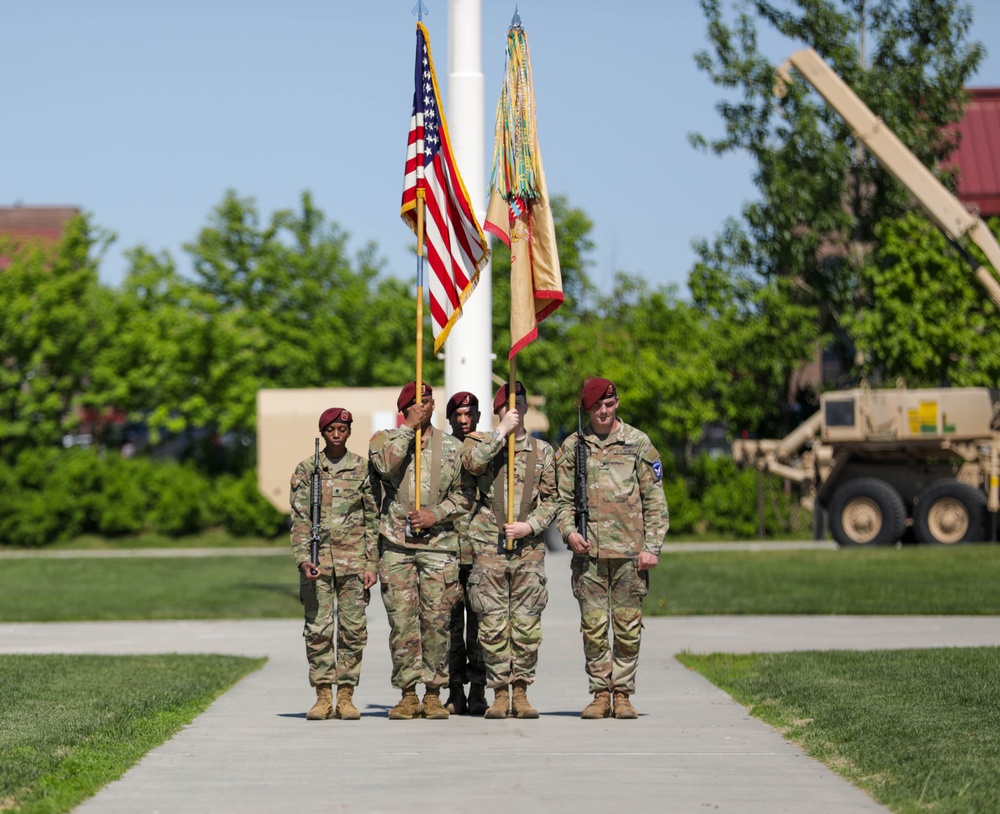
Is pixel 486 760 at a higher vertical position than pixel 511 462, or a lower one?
lower

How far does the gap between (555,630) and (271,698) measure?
6.05 metres

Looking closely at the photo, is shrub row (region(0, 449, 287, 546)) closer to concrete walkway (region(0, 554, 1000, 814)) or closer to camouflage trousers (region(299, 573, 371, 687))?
concrete walkway (region(0, 554, 1000, 814))

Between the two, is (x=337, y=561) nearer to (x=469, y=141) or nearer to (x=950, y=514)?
(x=469, y=141)

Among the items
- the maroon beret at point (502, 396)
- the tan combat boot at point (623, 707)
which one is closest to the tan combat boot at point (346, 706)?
the tan combat boot at point (623, 707)

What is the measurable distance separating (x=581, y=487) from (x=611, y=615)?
80 cm

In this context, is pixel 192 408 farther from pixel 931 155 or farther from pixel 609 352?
pixel 931 155

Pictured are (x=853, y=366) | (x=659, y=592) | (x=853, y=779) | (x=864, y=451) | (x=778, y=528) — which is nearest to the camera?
(x=853, y=779)

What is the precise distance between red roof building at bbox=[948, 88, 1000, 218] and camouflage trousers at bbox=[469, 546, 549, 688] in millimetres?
35335

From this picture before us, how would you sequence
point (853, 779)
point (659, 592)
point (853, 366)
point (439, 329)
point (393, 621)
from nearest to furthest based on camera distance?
point (853, 779) < point (393, 621) < point (439, 329) < point (659, 592) < point (853, 366)

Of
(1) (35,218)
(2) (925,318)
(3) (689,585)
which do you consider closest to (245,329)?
(2) (925,318)

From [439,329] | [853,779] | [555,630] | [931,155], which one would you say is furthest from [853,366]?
[853,779]

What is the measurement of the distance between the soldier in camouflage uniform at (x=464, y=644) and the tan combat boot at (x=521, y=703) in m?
0.33

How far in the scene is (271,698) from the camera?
37.6ft

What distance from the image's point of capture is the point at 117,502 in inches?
1468
